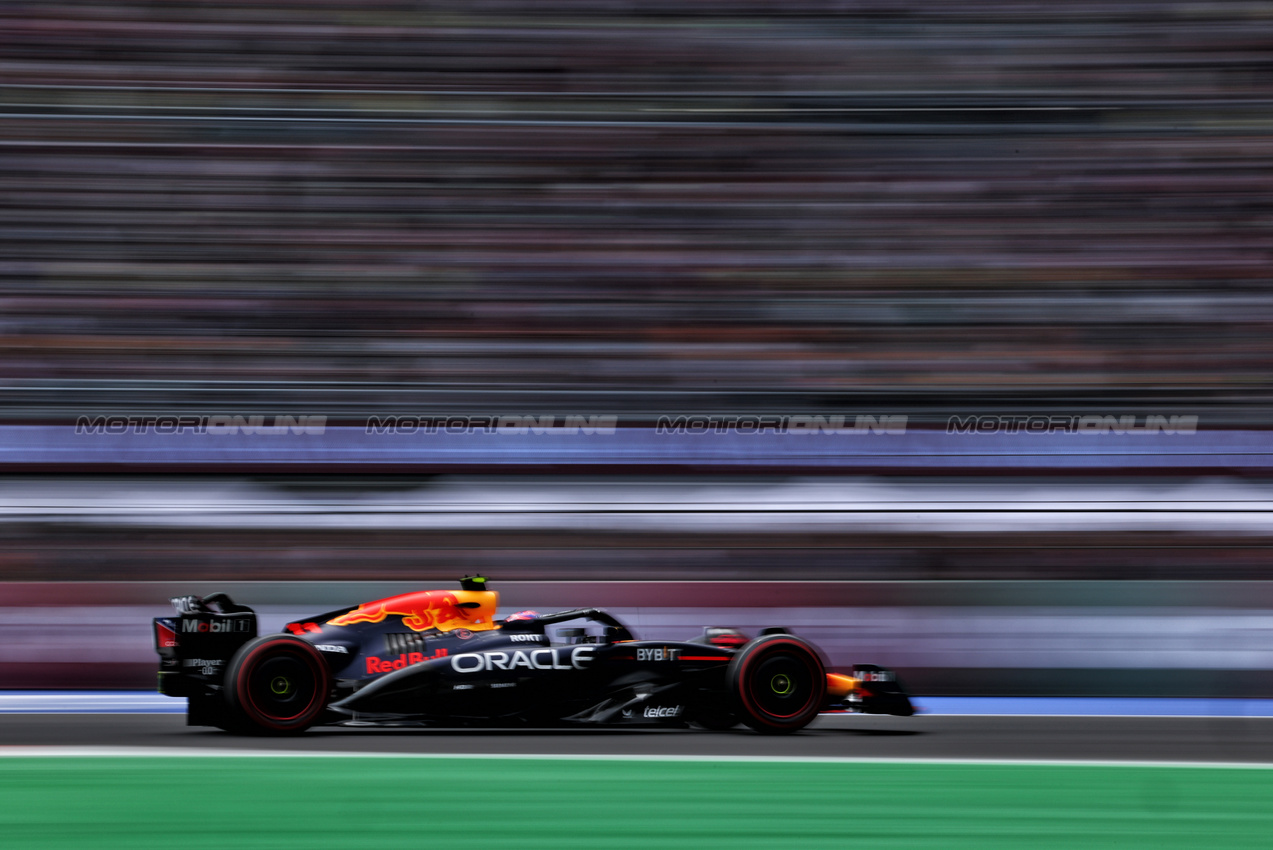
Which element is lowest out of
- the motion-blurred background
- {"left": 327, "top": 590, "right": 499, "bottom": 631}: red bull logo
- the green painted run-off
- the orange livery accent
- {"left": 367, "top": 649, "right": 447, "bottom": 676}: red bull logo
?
the green painted run-off

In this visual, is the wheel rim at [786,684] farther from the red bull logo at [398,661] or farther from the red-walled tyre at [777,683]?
the red bull logo at [398,661]

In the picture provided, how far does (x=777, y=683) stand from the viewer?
5.77m

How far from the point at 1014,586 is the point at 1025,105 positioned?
372 cm

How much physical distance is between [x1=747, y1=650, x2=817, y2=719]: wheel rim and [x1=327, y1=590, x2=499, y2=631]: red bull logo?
127 cm

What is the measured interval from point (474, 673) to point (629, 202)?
440cm

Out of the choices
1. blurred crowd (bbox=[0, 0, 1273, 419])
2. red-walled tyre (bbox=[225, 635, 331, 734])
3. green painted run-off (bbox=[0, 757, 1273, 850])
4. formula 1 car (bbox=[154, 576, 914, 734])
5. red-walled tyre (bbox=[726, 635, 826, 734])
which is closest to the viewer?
green painted run-off (bbox=[0, 757, 1273, 850])

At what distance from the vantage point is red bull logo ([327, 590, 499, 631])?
580 cm

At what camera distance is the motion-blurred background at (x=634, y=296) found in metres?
8.14

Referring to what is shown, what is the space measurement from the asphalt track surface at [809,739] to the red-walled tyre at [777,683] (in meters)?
0.08

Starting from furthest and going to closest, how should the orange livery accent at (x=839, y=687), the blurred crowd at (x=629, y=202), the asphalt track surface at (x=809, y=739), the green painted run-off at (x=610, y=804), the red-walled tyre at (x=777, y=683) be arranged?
the blurred crowd at (x=629, y=202), the orange livery accent at (x=839, y=687), the red-walled tyre at (x=777, y=683), the asphalt track surface at (x=809, y=739), the green painted run-off at (x=610, y=804)

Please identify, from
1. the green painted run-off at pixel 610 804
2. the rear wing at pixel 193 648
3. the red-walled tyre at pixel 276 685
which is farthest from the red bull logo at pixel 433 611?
the green painted run-off at pixel 610 804

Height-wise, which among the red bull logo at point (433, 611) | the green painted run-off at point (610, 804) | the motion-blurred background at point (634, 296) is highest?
the motion-blurred background at point (634, 296)

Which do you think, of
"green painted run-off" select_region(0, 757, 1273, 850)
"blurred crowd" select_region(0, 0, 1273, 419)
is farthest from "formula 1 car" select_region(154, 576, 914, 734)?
"blurred crowd" select_region(0, 0, 1273, 419)

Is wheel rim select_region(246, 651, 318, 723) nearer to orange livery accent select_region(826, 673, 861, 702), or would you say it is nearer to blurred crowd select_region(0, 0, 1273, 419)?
orange livery accent select_region(826, 673, 861, 702)
